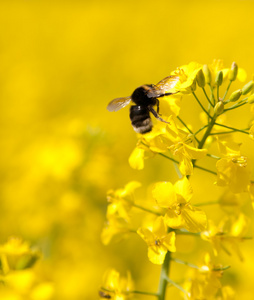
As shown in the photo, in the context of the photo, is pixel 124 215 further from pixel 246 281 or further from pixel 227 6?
pixel 227 6

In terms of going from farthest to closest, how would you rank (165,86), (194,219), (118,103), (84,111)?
1. (84,111)
2. (118,103)
3. (165,86)
4. (194,219)

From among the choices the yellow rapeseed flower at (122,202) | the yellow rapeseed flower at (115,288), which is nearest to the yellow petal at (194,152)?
the yellow rapeseed flower at (122,202)

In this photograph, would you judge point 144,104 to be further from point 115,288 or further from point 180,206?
point 115,288

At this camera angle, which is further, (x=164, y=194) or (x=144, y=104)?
(x=144, y=104)

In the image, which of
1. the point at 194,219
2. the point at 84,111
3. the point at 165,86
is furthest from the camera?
the point at 84,111

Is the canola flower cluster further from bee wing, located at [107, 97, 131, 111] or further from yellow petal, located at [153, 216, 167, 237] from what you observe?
bee wing, located at [107, 97, 131, 111]

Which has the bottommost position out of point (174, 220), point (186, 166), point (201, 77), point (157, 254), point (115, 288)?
point (115, 288)

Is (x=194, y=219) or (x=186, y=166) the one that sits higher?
(x=186, y=166)

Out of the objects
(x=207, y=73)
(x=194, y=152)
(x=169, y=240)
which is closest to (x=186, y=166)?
(x=194, y=152)
